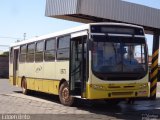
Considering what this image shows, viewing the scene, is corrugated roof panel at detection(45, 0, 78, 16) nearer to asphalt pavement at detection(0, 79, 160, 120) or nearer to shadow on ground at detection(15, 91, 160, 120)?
shadow on ground at detection(15, 91, 160, 120)

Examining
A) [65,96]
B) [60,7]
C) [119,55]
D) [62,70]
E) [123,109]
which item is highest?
[60,7]

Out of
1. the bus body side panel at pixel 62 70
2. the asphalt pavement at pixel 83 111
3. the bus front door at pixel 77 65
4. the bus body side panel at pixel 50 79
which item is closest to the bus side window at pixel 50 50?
the bus body side panel at pixel 50 79

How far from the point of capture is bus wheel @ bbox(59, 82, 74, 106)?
51.3 feet

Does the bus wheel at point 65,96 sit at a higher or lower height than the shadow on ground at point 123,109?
higher

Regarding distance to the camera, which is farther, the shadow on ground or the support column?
the support column

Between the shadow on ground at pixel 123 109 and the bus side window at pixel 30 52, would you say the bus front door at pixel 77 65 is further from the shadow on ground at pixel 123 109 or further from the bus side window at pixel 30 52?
the bus side window at pixel 30 52

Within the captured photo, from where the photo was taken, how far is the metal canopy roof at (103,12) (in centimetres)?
1977

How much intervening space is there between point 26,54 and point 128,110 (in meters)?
8.43

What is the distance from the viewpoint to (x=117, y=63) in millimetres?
14156

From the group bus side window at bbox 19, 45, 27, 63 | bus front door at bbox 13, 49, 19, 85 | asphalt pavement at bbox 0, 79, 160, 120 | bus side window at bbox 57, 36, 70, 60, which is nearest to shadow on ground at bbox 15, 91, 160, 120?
asphalt pavement at bbox 0, 79, 160, 120

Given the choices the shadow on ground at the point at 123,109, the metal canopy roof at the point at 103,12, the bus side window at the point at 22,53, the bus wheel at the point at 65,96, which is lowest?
the shadow on ground at the point at 123,109

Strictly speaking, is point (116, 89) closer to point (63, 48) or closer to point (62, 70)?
point (62, 70)

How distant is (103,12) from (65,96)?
5.95 metres

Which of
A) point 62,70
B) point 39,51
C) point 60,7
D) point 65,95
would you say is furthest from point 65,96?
point 60,7
